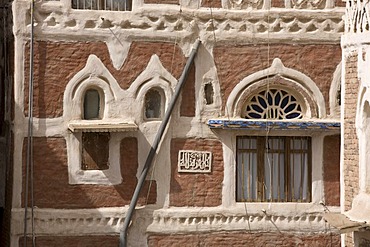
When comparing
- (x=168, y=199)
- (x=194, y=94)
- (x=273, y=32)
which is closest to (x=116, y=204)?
(x=168, y=199)

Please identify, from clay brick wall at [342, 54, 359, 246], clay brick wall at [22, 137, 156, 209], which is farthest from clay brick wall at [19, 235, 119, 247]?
clay brick wall at [342, 54, 359, 246]

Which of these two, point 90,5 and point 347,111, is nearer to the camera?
point 347,111

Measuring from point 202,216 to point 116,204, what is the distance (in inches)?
62.2

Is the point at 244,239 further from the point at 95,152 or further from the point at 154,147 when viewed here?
the point at 95,152

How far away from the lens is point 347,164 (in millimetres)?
19625

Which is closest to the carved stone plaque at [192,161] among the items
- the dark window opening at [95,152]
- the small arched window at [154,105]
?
the small arched window at [154,105]

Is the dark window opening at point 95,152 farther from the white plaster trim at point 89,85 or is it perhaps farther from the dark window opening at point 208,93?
the dark window opening at point 208,93

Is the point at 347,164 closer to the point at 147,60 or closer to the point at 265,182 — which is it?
the point at 265,182

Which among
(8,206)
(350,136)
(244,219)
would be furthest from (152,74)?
(350,136)

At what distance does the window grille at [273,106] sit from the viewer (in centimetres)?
2217

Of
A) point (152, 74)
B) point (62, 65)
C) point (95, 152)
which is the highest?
point (62, 65)

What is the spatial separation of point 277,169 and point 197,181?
60.8 inches

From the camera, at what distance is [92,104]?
2173 centimetres

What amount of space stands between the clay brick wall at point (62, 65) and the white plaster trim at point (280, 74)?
1.57 m
